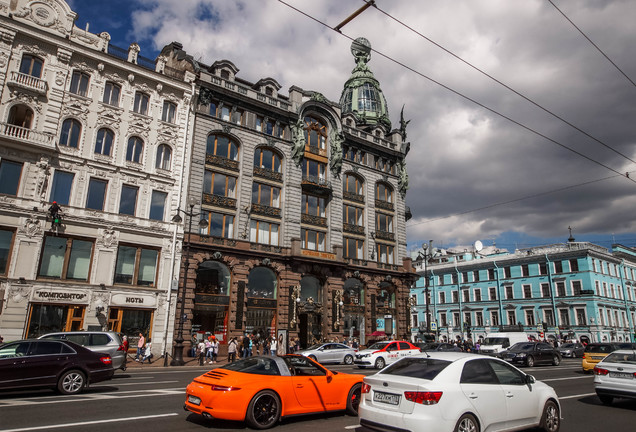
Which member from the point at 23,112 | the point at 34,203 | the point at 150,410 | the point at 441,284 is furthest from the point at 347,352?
the point at 441,284

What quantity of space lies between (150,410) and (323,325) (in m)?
28.7

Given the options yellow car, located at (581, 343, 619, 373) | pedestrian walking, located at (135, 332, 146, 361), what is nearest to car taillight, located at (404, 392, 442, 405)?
yellow car, located at (581, 343, 619, 373)

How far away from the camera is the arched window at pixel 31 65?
2688cm

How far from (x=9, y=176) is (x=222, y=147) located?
1467cm

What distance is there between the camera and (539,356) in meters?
27.0

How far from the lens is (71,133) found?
91.3 ft

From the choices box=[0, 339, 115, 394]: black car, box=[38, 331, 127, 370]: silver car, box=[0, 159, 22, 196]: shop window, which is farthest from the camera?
box=[0, 159, 22, 196]: shop window

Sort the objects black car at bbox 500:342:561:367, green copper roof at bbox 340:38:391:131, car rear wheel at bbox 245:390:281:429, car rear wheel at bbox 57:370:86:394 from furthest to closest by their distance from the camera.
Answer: green copper roof at bbox 340:38:391:131 < black car at bbox 500:342:561:367 < car rear wheel at bbox 57:370:86:394 < car rear wheel at bbox 245:390:281:429

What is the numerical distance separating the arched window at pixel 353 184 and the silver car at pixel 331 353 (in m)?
19.3

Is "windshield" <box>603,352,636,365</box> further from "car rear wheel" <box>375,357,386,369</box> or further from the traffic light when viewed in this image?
the traffic light

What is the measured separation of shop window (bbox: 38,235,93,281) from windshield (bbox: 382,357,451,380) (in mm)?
24822

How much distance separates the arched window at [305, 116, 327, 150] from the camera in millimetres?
40594

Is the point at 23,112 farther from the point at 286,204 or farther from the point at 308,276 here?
the point at 308,276

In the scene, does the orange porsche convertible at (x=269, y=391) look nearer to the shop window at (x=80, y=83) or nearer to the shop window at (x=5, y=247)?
the shop window at (x=5, y=247)
